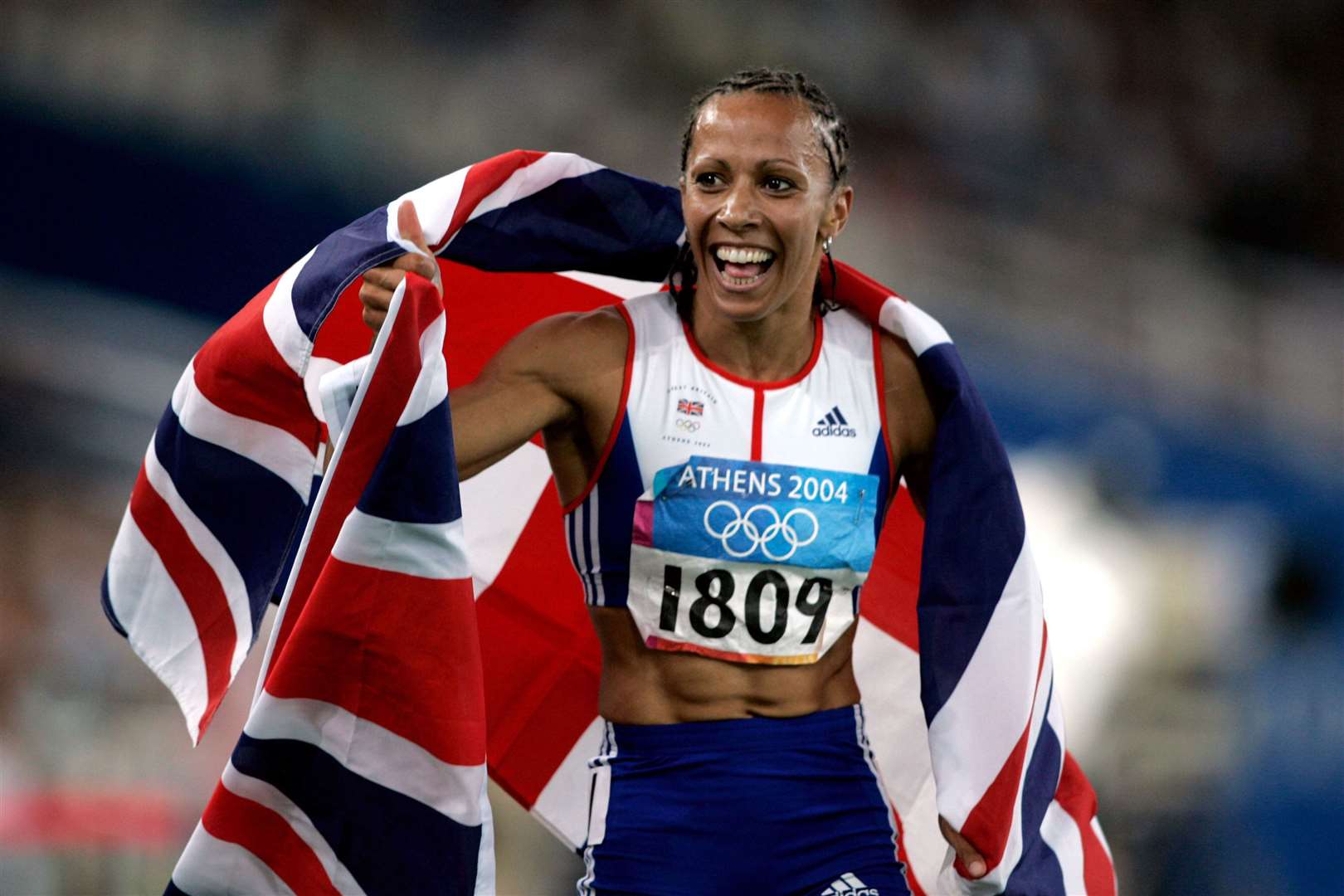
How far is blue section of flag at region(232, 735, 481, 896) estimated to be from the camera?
2.07 m

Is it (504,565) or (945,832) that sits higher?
(504,565)

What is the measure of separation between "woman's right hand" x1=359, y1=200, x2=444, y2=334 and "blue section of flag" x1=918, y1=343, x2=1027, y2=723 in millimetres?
743

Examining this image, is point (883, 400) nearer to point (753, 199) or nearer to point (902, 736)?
point (753, 199)

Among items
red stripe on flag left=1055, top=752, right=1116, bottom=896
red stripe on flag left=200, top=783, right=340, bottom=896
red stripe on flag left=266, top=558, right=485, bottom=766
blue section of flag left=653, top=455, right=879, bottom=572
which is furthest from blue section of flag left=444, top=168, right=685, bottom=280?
red stripe on flag left=1055, top=752, right=1116, bottom=896

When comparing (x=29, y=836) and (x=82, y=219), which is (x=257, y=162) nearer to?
(x=82, y=219)

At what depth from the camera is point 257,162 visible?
5934mm

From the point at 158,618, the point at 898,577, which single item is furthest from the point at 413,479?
the point at 898,577

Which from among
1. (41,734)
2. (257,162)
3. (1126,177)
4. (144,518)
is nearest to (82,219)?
(257,162)

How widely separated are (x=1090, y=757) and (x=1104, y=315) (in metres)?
2.36

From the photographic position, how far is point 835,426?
2.42 metres

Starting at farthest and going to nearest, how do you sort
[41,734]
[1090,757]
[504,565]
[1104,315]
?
1. [1104,315]
2. [1090,757]
3. [41,734]
4. [504,565]

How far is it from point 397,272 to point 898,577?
1.04m

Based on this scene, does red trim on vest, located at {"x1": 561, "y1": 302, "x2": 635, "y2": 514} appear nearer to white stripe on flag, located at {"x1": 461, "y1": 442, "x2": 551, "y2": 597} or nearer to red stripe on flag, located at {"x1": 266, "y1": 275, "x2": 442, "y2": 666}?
red stripe on flag, located at {"x1": 266, "y1": 275, "x2": 442, "y2": 666}

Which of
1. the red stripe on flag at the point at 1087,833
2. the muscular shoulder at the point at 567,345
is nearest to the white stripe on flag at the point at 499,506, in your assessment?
the muscular shoulder at the point at 567,345
